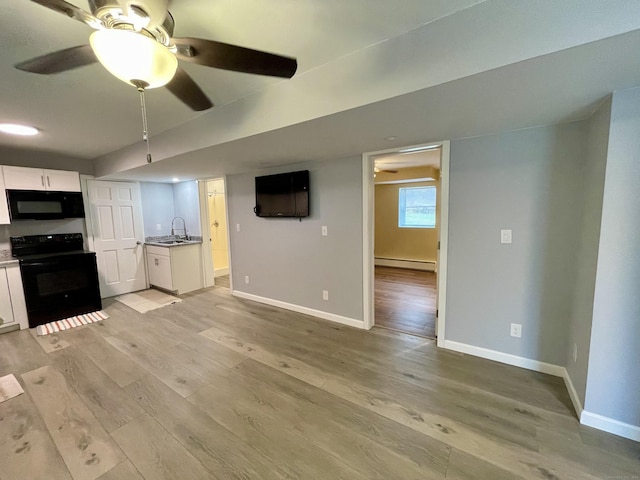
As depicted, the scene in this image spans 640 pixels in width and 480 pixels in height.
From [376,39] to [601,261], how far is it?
1840 millimetres

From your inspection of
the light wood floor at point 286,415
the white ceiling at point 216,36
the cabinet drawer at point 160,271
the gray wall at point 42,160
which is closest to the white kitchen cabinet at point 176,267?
the cabinet drawer at point 160,271

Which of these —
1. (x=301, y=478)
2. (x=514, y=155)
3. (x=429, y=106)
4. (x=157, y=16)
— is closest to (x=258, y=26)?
(x=157, y=16)

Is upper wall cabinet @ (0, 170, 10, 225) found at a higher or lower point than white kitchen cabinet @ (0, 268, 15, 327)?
higher

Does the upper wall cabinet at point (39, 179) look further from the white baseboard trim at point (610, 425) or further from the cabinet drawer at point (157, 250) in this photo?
the white baseboard trim at point (610, 425)

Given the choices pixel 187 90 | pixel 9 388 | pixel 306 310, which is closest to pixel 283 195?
pixel 306 310

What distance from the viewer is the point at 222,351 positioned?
268 cm

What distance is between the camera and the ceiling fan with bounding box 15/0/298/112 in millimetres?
953

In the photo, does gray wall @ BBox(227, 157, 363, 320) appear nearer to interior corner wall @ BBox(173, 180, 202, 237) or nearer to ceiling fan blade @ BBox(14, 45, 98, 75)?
interior corner wall @ BBox(173, 180, 202, 237)

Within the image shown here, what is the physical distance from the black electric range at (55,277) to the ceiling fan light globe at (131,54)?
3685mm

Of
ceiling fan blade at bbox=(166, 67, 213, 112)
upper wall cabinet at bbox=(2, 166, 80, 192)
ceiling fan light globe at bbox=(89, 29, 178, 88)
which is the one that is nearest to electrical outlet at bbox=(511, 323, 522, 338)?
ceiling fan blade at bbox=(166, 67, 213, 112)

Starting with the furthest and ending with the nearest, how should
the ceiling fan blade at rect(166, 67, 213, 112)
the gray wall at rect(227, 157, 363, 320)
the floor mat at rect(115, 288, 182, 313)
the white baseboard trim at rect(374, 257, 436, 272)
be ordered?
the white baseboard trim at rect(374, 257, 436, 272), the floor mat at rect(115, 288, 182, 313), the gray wall at rect(227, 157, 363, 320), the ceiling fan blade at rect(166, 67, 213, 112)

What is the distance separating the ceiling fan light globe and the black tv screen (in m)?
2.27

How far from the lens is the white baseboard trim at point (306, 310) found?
321 centimetres

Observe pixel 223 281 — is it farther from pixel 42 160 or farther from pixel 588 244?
Answer: pixel 588 244
